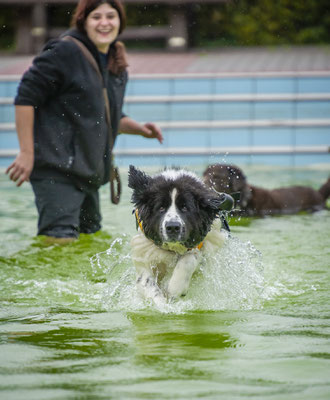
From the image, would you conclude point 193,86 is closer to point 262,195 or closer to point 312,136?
point 312,136

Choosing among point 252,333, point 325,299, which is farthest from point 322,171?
point 252,333

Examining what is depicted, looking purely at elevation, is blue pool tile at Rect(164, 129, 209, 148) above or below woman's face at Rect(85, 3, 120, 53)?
below

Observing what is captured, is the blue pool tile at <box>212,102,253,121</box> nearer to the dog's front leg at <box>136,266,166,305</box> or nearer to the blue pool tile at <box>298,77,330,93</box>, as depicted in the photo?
the blue pool tile at <box>298,77,330,93</box>

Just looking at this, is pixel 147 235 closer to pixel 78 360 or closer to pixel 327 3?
pixel 78 360

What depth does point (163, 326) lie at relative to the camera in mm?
3883

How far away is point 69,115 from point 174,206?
190cm

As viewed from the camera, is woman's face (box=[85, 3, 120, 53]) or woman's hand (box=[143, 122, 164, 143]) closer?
woman's face (box=[85, 3, 120, 53])

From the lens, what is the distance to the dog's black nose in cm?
391

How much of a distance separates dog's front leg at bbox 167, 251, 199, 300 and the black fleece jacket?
1.69 metres

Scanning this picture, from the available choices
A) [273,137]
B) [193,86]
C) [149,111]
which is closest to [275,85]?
[273,137]

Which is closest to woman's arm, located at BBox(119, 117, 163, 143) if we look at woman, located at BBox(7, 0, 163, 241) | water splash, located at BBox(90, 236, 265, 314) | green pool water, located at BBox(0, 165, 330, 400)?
woman, located at BBox(7, 0, 163, 241)

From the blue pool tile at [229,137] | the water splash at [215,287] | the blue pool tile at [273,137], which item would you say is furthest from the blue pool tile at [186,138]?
the water splash at [215,287]

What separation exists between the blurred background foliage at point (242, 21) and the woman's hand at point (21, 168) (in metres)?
10.8

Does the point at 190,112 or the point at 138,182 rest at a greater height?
the point at 138,182
